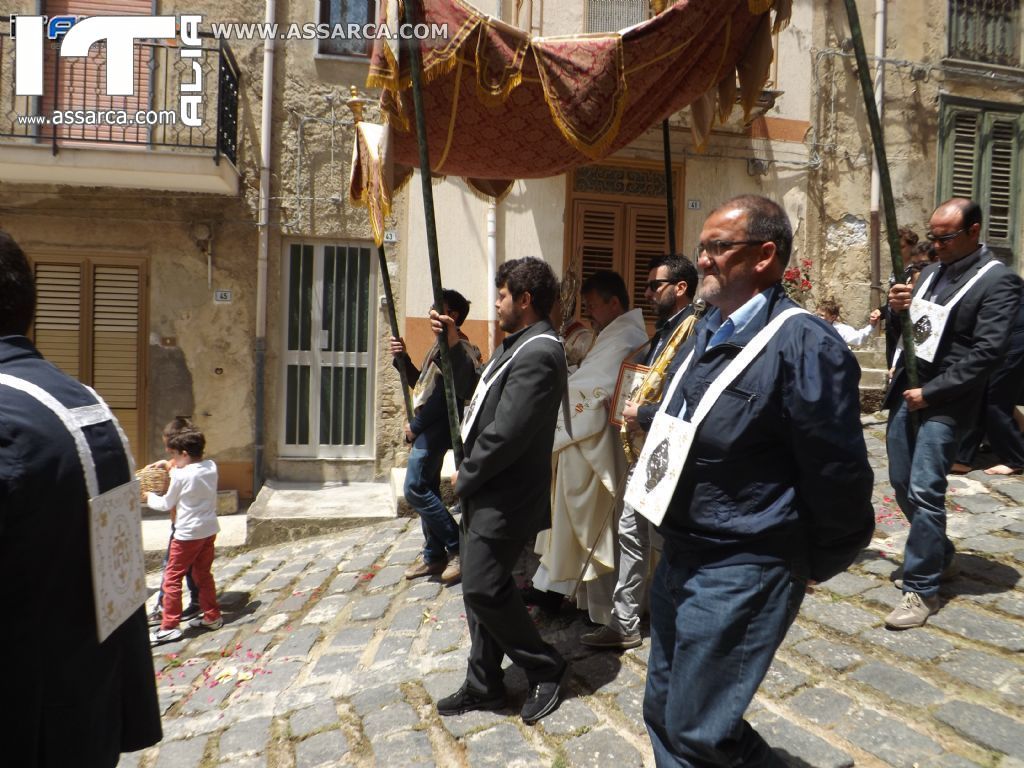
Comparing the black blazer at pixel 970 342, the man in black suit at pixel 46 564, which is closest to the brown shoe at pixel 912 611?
the black blazer at pixel 970 342

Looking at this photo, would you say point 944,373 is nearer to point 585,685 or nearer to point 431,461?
point 585,685

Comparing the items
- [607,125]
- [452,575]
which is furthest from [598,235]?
[452,575]

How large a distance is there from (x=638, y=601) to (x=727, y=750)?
1787mm

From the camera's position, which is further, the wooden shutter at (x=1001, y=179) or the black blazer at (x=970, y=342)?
the wooden shutter at (x=1001, y=179)

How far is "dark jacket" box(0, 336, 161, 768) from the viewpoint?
70.5 inches

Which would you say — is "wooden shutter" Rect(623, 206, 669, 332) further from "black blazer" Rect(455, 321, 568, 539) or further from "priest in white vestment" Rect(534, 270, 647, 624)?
"black blazer" Rect(455, 321, 568, 539)

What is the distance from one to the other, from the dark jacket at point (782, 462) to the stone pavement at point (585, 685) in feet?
4.05

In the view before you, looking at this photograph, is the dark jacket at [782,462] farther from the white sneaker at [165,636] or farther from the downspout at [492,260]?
the downspout at [492,260]

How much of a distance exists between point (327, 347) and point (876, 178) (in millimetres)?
7440

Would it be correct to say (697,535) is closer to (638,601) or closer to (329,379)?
(638,601)

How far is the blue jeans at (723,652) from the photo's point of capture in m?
2.06

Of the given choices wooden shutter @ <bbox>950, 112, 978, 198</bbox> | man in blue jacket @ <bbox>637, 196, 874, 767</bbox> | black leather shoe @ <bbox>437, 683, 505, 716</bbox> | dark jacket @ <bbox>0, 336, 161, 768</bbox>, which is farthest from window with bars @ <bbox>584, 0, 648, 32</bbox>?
dark jacket @ <bbox>0, 336, 161, 768</bbox>

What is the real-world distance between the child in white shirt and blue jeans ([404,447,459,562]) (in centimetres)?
139

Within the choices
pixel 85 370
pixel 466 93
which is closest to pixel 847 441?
pixel 466 93
